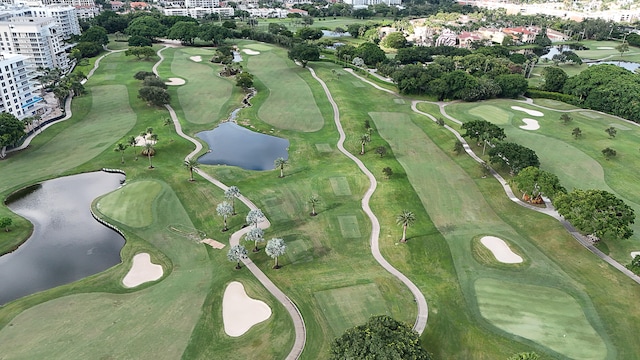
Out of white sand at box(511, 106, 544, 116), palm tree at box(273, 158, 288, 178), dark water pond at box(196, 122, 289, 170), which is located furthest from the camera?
white sand at box(511, 106, 544, 116)

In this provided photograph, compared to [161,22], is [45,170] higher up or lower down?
lower down

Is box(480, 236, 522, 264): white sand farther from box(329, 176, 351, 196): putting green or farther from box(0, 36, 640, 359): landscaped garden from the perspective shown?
box(329, 176, 351, 196): putting green

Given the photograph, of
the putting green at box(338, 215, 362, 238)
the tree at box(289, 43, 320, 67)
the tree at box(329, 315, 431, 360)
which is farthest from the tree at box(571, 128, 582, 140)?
the tree at box(289, 43, 320, 67)

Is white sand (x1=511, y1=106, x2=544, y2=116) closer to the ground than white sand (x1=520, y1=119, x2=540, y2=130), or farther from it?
farther from it

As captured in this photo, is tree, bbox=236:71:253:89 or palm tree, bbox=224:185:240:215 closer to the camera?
palm tree, bbox=224:185:240:215

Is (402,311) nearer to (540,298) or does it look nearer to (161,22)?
(540,298)

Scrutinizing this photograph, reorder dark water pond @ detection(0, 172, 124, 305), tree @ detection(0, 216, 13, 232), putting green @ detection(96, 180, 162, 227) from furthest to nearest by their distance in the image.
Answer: putting green @ detection(96, 180, 162, 227)
tree @ detection(0, 216, 13, 232)
dark water pond @ detection(0, 172, 124, 305)

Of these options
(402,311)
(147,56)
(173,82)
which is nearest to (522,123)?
(402,311)

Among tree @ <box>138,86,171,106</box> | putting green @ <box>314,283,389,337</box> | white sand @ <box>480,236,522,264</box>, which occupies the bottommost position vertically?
putting green @ <box>314,283,389,337</box>
